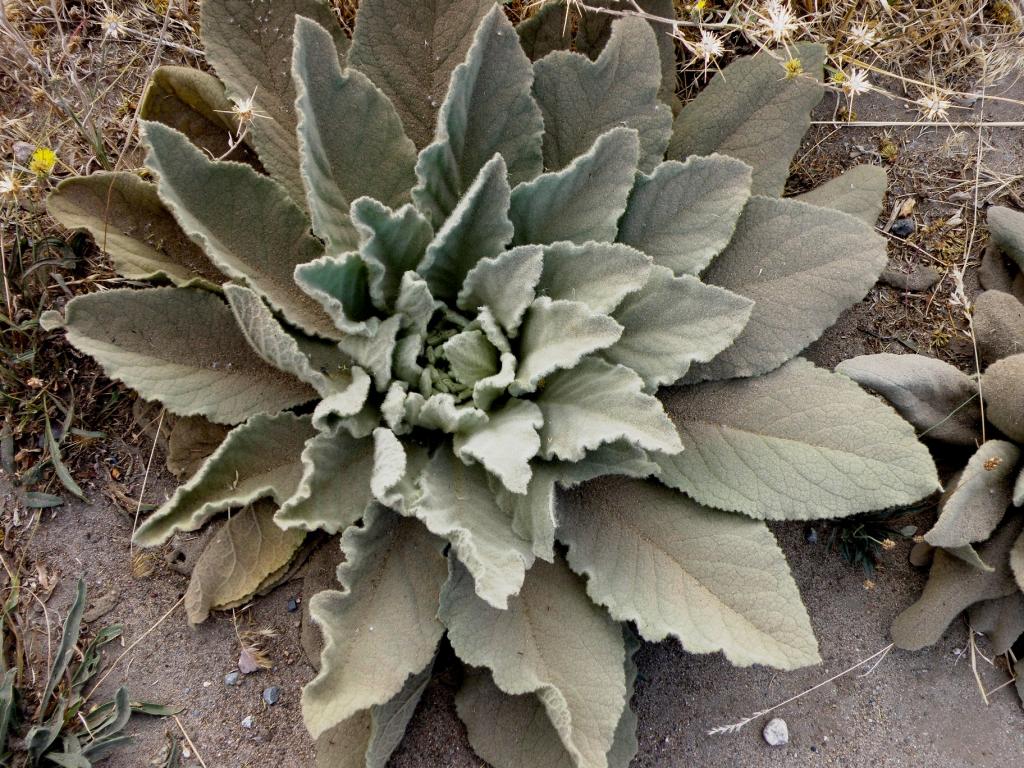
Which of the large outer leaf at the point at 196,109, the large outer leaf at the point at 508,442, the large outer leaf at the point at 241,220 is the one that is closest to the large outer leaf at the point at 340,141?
the large outer leaf at the point at 241,220

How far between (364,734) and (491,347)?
94cm

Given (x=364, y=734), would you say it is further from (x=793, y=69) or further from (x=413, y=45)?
(x=793, y=69)

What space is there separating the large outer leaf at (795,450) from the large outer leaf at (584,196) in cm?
49

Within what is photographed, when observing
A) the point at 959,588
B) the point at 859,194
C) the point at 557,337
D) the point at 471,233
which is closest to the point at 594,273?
the point at 557,337

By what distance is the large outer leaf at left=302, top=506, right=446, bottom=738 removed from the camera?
5.29 feet

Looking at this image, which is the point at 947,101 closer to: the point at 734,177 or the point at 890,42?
the point at 890,42

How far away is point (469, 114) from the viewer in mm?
1890

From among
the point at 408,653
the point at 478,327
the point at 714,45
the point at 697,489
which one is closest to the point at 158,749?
the point at 408,653

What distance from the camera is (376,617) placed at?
70.4 inches

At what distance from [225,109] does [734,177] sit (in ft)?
4.08

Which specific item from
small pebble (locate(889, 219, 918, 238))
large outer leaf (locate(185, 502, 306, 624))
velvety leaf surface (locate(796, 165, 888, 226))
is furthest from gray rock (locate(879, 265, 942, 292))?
large outer leaf (locate(185, 502, 306, 624))

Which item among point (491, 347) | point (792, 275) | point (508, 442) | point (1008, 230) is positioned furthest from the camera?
point (1008, 230)

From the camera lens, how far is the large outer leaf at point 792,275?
1.96 meters

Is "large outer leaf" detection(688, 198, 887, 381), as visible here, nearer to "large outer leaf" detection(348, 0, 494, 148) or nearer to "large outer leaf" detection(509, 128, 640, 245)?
"large outer leaf" detection(509, 128, 640, 245)
